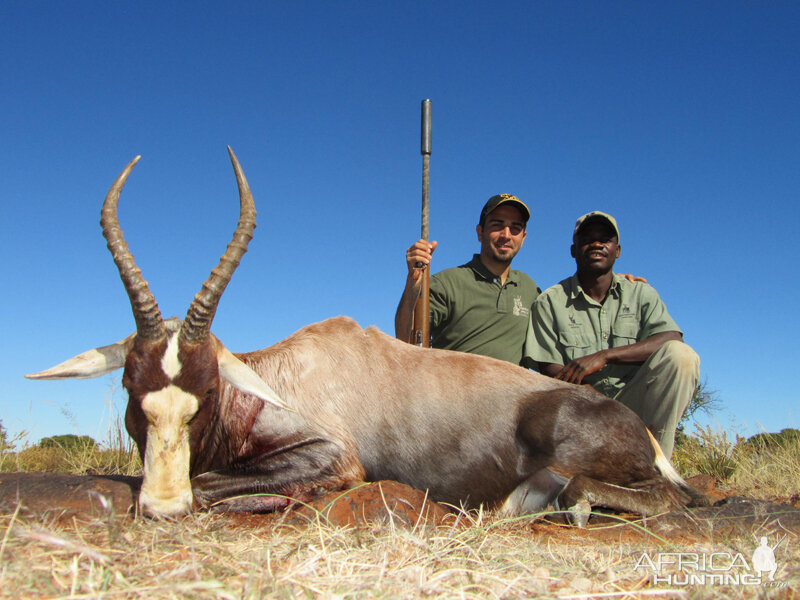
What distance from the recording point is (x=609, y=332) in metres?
7.04

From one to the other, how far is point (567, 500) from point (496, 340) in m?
3.39

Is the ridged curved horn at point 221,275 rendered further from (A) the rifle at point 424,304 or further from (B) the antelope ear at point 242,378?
(A) the rifle at point 424,304

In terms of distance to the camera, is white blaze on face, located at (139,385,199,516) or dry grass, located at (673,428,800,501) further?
dry grass, located at (673,428,800,501)

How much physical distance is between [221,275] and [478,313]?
4052 mm

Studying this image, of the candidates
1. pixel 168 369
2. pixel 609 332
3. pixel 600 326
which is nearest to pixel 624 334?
pixel 609 332

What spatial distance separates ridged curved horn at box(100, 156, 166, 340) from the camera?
12.6ft

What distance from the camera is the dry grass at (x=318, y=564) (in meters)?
2.03

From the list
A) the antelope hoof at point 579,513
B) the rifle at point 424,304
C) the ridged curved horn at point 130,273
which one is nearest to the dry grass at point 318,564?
the antelope hoof at point 579,513

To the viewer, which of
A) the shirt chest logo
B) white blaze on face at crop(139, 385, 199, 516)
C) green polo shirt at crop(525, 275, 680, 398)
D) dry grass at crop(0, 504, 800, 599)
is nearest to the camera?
dry grass at crop(0, 504, 800, 599)

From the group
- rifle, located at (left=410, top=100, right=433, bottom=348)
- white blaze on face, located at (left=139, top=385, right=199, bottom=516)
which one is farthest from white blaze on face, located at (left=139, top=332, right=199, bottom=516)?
rifle, located at (left=410, top=100, right=433, bottom=348)

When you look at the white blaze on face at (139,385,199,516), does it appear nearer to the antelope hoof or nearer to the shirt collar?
the antelope hoof

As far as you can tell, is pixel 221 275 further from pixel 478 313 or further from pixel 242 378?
pixel 478 313

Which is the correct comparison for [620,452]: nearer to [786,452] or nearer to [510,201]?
[510,201]

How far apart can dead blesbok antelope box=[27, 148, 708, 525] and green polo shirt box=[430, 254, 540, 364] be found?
245cm
